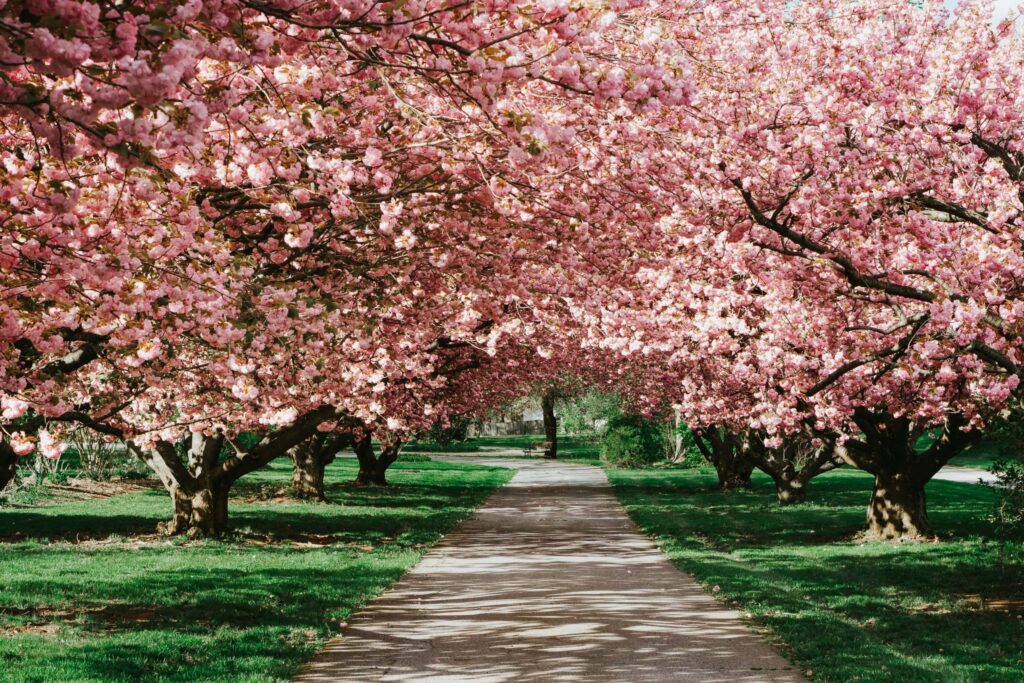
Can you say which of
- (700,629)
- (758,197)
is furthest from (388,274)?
(700,629)

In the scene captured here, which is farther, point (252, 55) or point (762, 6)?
point (762, 6)

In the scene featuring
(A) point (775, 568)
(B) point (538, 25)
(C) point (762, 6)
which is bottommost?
(A) point (775, 568)

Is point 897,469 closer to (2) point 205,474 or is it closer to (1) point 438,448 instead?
(2) point 205,474

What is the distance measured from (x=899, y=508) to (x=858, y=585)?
212 inches

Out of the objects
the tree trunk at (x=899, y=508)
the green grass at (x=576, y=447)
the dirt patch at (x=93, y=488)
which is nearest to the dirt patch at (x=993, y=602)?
the tree trunk at (x=899, y=508)

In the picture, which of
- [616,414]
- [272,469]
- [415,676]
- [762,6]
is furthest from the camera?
[616,414]

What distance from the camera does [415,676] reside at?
7660 millimetres

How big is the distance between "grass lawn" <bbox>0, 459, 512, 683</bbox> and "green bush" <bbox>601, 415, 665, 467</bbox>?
794 inches

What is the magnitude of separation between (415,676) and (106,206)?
14.2 feet

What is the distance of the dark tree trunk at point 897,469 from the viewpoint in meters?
16.7

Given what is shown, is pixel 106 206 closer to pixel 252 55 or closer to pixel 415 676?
pixel 252 55

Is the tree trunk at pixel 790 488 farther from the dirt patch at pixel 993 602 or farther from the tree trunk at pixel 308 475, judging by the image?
the dirt patch at pixel 993 602

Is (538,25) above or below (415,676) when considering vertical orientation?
above

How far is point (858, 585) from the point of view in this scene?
12453 mm
